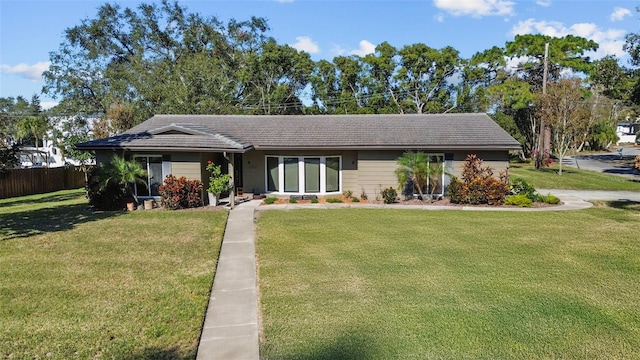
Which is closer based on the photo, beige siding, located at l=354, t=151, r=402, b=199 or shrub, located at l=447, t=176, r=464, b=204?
shrub, located at l=447, t=176, r=464, b=204

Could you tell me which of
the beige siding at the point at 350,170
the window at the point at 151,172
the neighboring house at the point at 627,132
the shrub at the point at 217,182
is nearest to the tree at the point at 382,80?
the beige siding at the point at 350,170

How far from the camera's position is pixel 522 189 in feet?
56.4

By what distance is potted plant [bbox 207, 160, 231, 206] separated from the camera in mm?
15727

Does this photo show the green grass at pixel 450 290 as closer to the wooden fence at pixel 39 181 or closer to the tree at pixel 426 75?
the wooden fence at pixel 39 181

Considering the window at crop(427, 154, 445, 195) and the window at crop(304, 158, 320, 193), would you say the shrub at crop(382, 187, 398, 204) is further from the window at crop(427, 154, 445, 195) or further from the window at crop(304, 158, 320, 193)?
the window at crop(304, 158, 320, 193)

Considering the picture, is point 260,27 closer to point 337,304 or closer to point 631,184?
point 631,184

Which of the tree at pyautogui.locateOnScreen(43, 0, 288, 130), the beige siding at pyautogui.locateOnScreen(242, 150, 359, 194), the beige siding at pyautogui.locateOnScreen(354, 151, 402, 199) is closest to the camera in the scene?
the beige siding at pyautogui.locateOnScreen(354, 151, 402, 199)

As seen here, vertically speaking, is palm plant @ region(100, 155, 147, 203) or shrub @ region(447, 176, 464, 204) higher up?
palm plant @ region(100, 155, 147, 203)

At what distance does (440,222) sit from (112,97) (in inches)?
1283

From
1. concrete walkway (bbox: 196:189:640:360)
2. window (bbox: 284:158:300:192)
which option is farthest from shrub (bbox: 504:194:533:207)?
concrete walkway (bbox: 196:189:640:360)

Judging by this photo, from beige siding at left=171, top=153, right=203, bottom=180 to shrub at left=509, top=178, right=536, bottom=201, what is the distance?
1333 cm

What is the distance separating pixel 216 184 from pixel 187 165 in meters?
1.54

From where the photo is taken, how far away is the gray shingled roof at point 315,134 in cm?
1609

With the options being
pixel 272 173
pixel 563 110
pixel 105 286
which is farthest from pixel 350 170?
pixel 563 110
